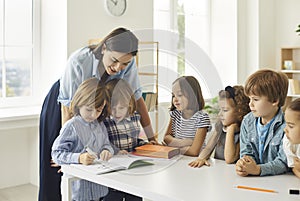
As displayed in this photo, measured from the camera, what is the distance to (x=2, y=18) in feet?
11.2

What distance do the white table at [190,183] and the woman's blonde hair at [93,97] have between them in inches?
9.5

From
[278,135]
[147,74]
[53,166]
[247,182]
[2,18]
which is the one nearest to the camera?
[247,182]

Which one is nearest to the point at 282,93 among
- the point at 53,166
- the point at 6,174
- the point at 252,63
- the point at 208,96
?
the point at 208,96

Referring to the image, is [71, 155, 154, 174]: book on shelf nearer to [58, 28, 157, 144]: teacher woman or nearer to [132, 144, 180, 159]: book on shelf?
[132, 144, 180, 159]: book on shelf

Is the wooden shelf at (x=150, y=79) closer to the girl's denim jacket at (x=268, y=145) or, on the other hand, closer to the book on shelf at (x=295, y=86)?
the girl's denim jacket at (x=268, y=145)

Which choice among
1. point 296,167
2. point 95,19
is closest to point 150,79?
point 296,167

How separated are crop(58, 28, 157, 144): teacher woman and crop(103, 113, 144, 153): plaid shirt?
0.25ft

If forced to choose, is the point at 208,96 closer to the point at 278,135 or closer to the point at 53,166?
the point at 278,135

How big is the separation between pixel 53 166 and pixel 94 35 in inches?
57.2

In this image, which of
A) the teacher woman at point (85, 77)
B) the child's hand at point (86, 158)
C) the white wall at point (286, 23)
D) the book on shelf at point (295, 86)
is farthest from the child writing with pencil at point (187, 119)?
the white wall at point (286, 23)

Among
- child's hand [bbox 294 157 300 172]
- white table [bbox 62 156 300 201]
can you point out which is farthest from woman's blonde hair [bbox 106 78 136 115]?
child's hand [bbox 294 157 300 172]

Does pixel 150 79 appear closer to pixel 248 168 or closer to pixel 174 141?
pixel 174 141

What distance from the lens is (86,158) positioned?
1626 mm

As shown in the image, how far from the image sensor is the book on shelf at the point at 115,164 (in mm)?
1563
